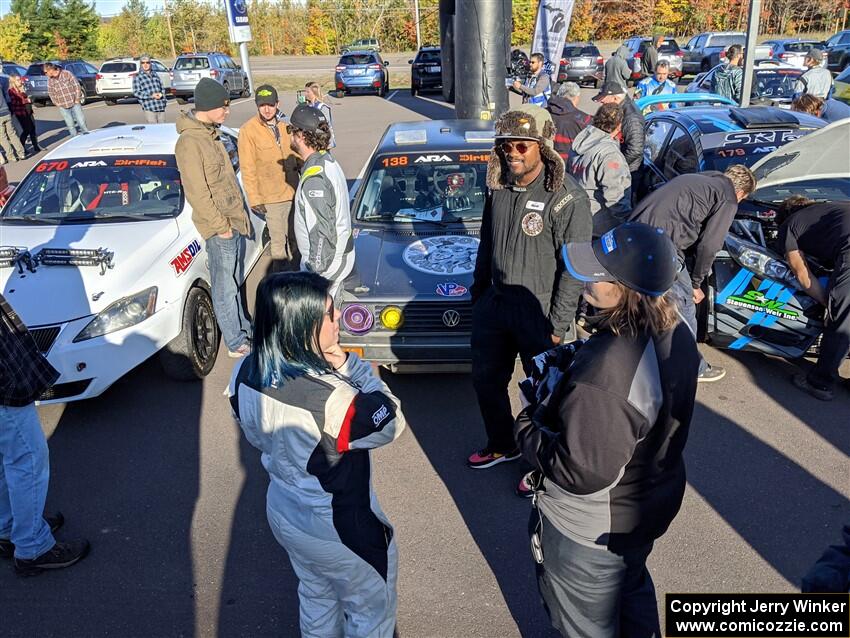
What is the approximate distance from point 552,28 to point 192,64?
16864 millimetres

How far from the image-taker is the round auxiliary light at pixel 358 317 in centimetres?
429

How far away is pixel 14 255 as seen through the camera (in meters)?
4.61

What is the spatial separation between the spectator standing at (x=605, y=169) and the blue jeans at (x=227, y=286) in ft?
10.1

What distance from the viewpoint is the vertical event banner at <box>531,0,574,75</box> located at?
1255 centimetres

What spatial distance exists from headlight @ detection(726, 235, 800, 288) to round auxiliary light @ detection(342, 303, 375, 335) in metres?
2.69

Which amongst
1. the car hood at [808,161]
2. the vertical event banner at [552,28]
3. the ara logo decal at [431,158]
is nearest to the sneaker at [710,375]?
the car hood at [808,161]

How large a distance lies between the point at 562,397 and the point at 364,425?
61 cm

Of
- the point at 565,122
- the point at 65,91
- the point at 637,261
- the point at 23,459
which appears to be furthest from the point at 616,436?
the point at 65,91

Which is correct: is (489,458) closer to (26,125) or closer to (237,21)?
(26,125)

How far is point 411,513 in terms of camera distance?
3.60 m

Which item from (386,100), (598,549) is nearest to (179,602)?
(598,549)

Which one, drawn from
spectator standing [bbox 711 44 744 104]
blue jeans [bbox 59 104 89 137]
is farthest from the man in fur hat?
blue jeans [bbox 59 104 89 137]

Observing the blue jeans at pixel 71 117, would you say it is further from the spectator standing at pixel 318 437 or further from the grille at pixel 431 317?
the spectator standing at pixel 318 437

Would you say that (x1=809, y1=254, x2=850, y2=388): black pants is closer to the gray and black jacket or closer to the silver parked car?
the gray and black jacket
